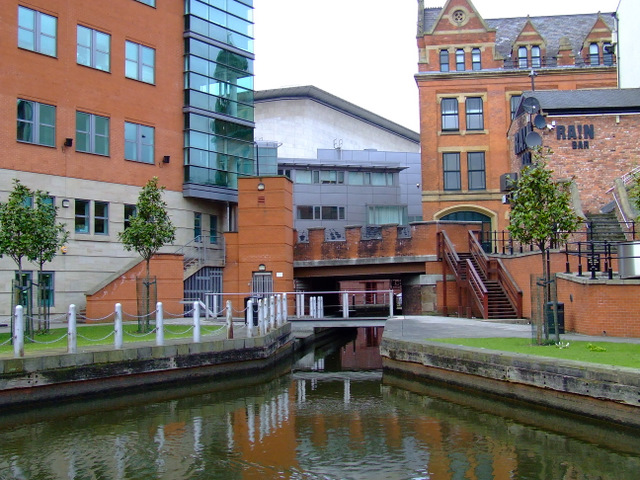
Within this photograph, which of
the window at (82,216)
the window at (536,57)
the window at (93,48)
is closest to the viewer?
the window at (82,216)

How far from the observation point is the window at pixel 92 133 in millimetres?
28264

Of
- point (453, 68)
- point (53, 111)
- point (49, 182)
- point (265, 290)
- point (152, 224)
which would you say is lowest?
point (265, 290)

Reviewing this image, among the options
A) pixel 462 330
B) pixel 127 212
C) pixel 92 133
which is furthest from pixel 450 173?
pixel 462 330

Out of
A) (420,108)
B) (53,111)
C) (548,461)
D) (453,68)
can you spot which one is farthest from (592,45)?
(548,461)

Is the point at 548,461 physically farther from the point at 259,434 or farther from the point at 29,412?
the point at 29,412

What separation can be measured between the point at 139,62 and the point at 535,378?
24435 mm

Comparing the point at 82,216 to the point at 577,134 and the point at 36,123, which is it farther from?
the point at 577,134

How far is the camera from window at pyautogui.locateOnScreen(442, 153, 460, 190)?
3912 centimetres

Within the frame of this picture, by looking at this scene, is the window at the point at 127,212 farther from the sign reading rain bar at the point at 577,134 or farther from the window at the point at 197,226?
the sign reading rain bar at the point at 577,134

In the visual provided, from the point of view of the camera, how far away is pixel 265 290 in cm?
2977

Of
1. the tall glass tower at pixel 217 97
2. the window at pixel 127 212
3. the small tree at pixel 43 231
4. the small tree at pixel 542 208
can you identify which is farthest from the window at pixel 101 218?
the small tree at pixel 542 208

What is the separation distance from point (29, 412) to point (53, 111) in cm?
1671

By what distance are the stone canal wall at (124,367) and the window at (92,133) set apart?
13215mm

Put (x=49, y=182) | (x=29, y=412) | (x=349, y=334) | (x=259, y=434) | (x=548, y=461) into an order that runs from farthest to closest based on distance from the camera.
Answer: (x=349, y=334)
(x=49, y=182)
(x=29, y=412)
(x=259, y=434)
(x=548, y=461)
